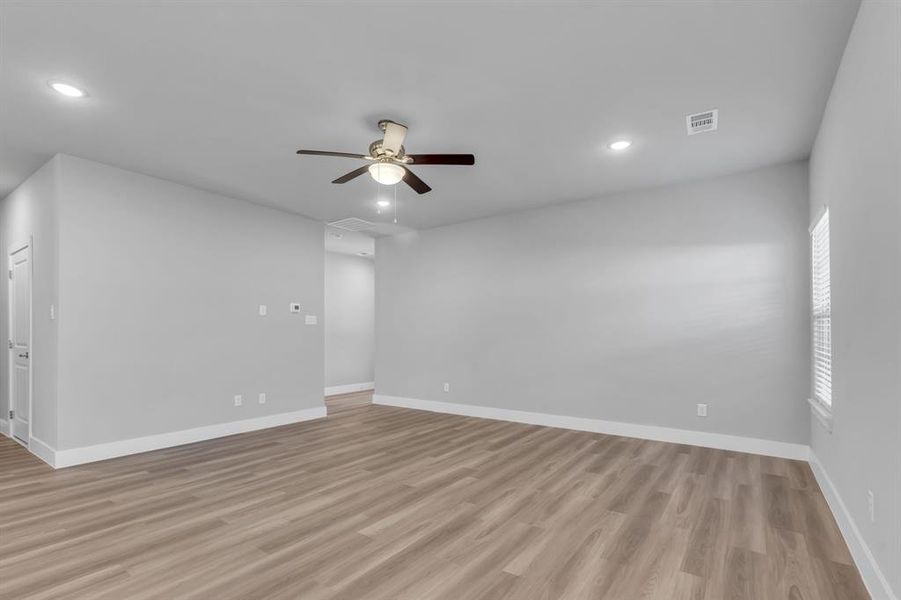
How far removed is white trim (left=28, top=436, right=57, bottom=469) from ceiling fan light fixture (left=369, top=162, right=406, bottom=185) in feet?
12.3

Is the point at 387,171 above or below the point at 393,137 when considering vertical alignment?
below

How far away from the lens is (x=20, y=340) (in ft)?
15.5

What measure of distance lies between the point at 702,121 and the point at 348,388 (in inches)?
284

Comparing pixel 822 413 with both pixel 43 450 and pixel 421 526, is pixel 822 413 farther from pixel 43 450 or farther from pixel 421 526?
pixel 43 450

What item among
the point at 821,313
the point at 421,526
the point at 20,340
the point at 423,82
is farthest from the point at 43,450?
the point at 821,313

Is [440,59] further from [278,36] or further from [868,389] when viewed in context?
[868,389]

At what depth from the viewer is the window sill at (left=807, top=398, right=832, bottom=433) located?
306cm

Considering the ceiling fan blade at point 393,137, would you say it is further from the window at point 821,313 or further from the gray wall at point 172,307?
the window at point 821,313

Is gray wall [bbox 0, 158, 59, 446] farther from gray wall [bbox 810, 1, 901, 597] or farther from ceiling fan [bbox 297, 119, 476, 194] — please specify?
gray wall [bbox 810, 1, 901, 597]

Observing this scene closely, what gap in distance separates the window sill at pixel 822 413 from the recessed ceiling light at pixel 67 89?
550cm

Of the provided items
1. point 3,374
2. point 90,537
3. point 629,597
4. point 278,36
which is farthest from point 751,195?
point 3,374

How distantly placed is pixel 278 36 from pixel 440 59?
2.94 feet

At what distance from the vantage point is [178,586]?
6.80 ft

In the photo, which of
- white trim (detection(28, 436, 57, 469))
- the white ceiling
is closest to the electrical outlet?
the white ceiling
